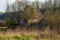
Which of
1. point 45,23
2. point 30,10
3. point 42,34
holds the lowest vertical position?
point 42,34

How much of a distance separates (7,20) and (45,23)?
519 mm

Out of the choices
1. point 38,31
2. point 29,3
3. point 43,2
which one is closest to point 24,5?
point 29,3

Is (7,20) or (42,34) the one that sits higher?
(7,20)

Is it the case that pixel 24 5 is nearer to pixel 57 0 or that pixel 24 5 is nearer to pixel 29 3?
pixel 29 3

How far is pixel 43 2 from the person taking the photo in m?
2.23

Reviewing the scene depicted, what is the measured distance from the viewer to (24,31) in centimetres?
218

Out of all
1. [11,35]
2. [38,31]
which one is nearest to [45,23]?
[38,31]

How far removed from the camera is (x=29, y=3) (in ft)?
7.30

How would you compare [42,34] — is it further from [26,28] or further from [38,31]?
[26,28]

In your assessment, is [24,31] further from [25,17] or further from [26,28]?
[25,17]

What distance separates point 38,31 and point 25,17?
0.26m

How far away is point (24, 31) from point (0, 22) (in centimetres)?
34

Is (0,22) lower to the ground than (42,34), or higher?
higher

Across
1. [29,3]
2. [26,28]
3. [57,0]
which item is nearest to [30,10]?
[29,3]
